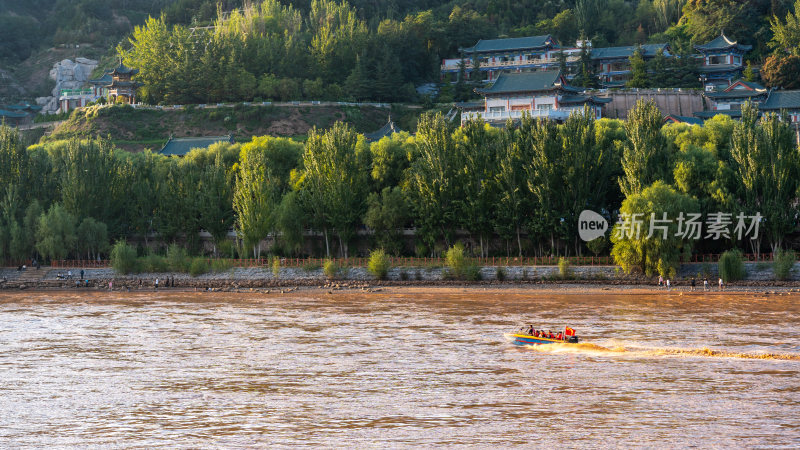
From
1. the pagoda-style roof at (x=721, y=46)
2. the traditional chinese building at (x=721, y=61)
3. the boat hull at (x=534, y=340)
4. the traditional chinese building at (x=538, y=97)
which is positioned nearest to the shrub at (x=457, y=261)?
the boat hull at (x=534, y=340)

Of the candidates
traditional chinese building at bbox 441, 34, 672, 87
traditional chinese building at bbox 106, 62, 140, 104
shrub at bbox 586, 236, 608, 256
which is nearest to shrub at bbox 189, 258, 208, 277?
shrub at bbox 586, 236, 608, 256

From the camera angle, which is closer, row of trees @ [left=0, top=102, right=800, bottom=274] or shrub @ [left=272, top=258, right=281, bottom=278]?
row of trees @ [left=0, top=102, right=800, bottom=274]

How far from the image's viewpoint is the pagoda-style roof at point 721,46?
99.3 meters

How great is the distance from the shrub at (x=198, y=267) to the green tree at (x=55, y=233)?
8.33 meters

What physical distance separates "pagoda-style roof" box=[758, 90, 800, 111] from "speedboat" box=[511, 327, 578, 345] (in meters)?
53.5

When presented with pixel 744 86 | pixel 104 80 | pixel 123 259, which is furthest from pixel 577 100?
pixel 104 80

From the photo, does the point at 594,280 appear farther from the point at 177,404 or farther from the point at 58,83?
the point at 58,83

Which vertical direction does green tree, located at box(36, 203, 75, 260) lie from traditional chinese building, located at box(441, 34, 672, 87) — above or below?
below

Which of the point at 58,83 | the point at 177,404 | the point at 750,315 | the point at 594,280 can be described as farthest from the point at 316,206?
the point at 58,83

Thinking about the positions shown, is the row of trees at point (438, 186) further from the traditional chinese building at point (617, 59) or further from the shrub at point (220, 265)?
the traditional chinese building at point (617, 59)

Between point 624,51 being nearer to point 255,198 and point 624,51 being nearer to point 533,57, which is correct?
point 533,57

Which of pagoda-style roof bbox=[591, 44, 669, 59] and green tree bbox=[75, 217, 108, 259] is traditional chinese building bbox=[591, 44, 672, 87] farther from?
green tree bbox=[75, 217, 108, 259]

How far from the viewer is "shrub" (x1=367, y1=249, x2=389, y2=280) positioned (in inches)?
2194

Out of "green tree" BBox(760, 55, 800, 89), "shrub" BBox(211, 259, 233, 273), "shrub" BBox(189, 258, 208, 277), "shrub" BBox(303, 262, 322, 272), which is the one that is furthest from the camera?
"green tree" BBox(760, 55, 800, 89)
